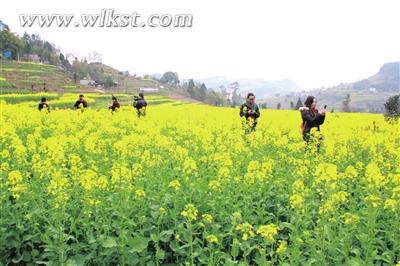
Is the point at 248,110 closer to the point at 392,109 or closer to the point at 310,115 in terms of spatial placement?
Answer: the point at 310,115

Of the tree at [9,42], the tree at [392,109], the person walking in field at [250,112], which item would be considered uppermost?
the tree at [9,42]

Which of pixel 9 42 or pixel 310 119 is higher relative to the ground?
pixel 9 42

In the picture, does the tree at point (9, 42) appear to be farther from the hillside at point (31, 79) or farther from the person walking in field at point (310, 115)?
the person walking in field at point (310, 115)

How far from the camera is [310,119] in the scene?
1210cm

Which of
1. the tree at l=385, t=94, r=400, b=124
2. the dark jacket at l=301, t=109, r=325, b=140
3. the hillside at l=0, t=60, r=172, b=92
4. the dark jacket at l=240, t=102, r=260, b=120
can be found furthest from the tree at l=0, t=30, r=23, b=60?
the dark jacket at l=301, t=109, r=325, b=140

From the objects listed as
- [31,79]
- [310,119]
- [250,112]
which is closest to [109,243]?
[310,119]

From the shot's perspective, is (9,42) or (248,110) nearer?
(248,110)

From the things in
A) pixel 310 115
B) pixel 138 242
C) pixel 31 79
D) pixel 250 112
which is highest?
pixel 310 115

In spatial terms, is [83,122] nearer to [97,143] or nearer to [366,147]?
[97,143]

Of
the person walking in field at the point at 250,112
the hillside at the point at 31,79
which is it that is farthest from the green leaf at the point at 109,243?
the hillside at the point at 31,79

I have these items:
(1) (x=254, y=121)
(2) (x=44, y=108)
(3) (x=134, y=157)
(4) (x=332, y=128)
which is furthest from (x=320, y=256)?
(2) (x=44, y=108)

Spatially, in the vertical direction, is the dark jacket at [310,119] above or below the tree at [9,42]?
below

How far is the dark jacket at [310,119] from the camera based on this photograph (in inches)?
475

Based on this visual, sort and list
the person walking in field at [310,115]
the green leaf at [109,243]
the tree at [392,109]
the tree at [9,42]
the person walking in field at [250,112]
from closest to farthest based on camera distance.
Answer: the green leaf at [109,243]
the person walking in field at [310,115]
the person walking in field at [250,112]
the tree at [392,109]
the tree at [9,42]
